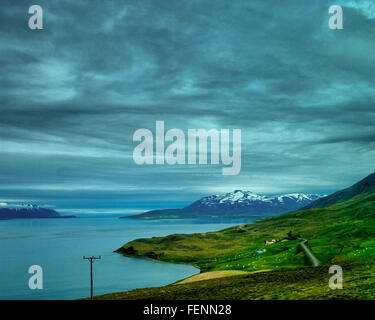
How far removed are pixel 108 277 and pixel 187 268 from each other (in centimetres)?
4091
